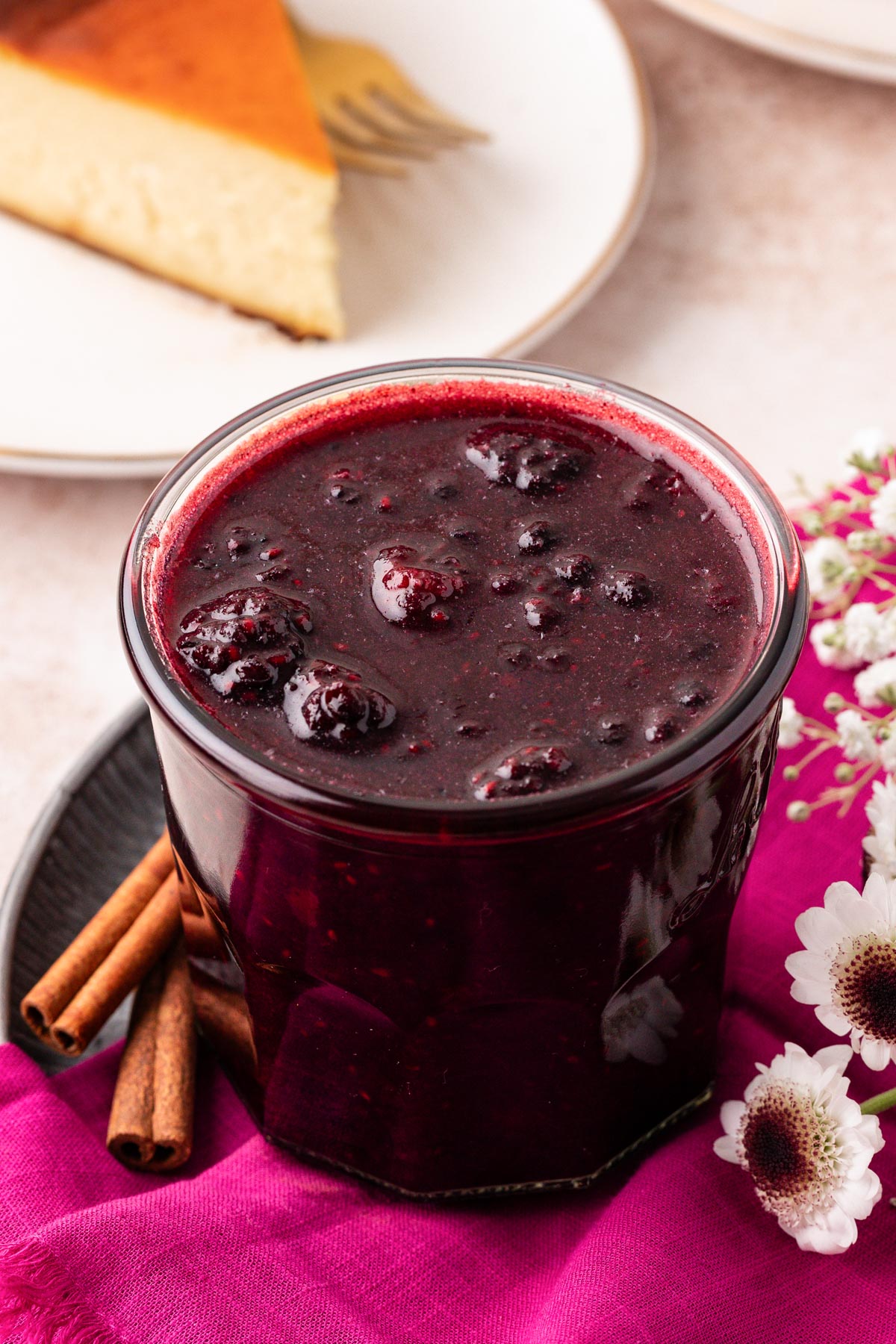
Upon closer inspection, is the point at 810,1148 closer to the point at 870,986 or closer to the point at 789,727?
the point at 870,986

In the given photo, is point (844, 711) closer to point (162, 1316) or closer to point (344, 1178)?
point (344, 1178)

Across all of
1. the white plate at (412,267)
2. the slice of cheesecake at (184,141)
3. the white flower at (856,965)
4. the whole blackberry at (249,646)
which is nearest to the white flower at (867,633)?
the white flower at (856,965)

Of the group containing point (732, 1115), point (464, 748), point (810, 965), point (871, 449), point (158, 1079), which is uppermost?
point (464, 748)

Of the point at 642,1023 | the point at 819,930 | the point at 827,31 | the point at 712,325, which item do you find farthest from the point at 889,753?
the point at 827,31

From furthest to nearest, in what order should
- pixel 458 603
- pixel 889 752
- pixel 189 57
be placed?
pixel 189 57 < pixel 889 752 < pixel 458 603

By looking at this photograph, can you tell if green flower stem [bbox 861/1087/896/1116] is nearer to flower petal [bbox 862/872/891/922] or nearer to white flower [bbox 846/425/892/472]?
flower petal [bbox 862/872/891/922]

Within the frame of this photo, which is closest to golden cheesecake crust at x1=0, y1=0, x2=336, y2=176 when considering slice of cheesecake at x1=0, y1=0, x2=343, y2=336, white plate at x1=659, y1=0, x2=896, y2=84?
slice of cheesecake at x1=0, y1=0, x2=343, y2=336
